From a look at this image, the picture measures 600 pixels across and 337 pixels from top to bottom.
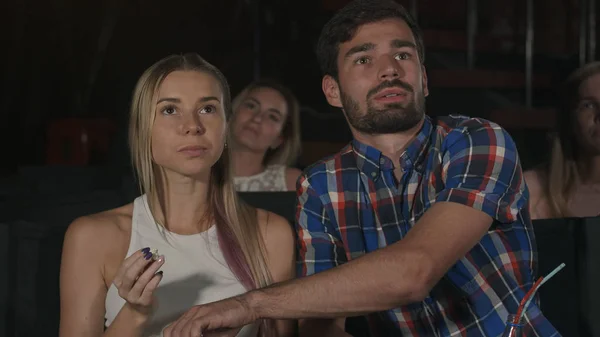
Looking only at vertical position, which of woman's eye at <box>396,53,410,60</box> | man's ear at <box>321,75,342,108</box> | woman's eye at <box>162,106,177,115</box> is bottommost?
woman's eye at <box>162,106,177,115</box>

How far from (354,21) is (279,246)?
45 cm

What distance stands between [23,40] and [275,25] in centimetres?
114

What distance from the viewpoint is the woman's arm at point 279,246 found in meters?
1.58

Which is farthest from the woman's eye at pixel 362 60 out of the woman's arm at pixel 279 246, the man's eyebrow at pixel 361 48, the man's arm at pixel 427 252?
the woman's arm at pixel 279 246

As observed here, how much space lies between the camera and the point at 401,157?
4.74 feet

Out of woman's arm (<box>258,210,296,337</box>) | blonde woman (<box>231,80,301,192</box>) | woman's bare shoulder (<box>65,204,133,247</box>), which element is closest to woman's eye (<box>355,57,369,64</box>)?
woman's arm (<box>258,210,296,337</box>)

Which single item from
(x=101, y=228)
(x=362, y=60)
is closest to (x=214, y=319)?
(x=101, y=228)

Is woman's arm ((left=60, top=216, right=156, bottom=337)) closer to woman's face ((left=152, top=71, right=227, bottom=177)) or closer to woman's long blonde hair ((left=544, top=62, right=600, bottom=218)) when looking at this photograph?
woman's face ((left=152, top=71, right=227, bottom=177))

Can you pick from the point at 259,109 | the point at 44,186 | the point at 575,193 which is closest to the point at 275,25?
the point at 259,109

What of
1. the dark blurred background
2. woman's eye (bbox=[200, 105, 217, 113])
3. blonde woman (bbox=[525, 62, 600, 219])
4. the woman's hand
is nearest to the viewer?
the woman's hand

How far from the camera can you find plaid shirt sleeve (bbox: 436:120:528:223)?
4.32 ft

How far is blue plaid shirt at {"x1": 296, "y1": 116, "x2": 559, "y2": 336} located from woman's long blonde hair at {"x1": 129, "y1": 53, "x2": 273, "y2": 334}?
11 centimetres

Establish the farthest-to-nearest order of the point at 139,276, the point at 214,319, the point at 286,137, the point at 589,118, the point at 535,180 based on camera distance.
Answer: the point at 286,137, the point at 589,118, the point at 535,180, the point at 139,276, the point at 214,319

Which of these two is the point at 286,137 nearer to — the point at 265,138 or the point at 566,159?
the point at 265,138
